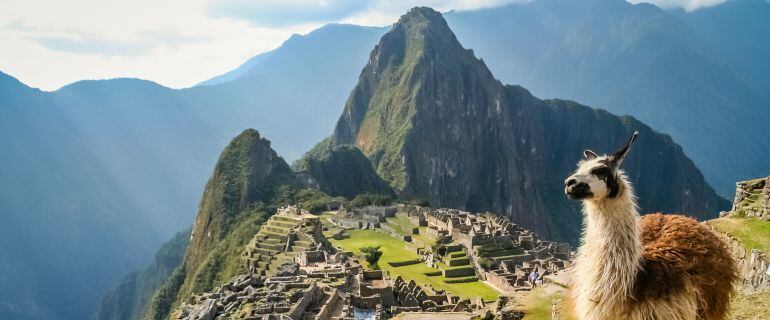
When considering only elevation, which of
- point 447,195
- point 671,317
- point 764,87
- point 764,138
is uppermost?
point 764,87

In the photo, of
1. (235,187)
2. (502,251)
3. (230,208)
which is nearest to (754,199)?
(502,251)

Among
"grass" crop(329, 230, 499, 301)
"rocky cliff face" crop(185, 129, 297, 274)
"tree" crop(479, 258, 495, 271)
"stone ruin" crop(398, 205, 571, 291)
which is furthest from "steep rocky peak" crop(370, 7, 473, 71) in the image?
"tree" crop(479, 258, 495, 271)

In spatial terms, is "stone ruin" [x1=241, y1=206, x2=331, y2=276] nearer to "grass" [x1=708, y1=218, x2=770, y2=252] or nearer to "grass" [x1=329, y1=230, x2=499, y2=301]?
"grass" [x1=329, y1=230, x2=499, y2=301]

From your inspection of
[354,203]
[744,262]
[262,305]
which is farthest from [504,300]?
[354,203]

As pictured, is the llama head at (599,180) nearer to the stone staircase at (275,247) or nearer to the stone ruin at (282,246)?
the stone ruin at (282,246)

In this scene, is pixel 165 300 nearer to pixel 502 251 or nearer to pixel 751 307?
pixel 502 251

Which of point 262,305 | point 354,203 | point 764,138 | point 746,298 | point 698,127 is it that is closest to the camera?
point 746,298

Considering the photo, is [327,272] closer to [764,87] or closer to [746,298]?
[746,298]
